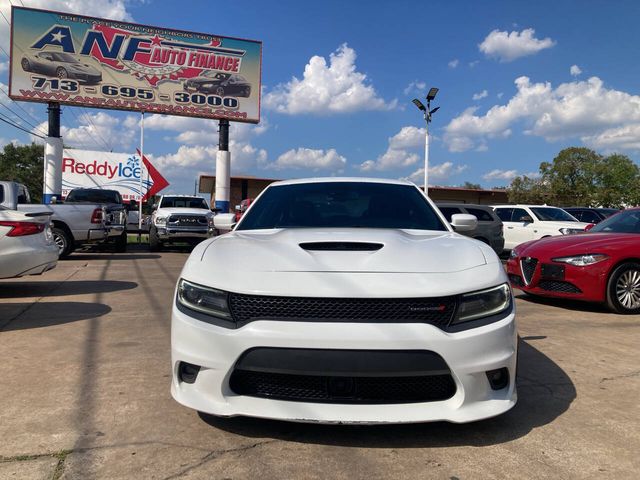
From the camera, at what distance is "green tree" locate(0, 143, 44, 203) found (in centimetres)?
6462

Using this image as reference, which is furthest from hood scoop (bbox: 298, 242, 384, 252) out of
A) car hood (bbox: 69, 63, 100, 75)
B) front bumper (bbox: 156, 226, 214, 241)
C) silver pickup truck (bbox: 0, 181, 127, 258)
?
car hood (bbox: 69, 63, 100, 75)

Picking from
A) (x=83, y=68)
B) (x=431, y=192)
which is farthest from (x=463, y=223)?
(x=431, y=192)

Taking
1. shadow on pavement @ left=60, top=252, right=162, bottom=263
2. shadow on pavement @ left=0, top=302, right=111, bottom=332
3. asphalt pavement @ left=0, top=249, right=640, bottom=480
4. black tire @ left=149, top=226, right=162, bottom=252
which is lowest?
shadow on pavement @ left=60, top=252, right=162, bottom=263

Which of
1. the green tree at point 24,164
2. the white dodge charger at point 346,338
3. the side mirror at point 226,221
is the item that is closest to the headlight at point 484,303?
the white dodge charger at point 346,338

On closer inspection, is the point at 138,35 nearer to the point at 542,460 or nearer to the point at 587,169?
the point at 542,460

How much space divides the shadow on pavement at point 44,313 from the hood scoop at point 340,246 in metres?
3.74

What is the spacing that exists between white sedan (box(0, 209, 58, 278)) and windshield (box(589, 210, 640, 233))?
795 cm

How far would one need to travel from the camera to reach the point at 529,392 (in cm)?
348

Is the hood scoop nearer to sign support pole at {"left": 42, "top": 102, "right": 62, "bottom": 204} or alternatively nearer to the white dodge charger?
the white dodge charger

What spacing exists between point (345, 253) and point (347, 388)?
0.75 meters

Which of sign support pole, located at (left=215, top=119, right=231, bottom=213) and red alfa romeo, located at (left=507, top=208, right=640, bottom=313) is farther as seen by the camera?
sign support pole, located at (left=215, top=119, right=231, bottom=213)

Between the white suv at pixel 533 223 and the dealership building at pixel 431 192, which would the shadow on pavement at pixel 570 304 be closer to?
the white suv at pixel 533 223

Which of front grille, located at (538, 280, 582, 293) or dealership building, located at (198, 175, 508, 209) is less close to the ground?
dealership building, located at (198, 175, 508, 209)

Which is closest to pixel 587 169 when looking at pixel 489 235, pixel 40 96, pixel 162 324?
pixel 489 235
